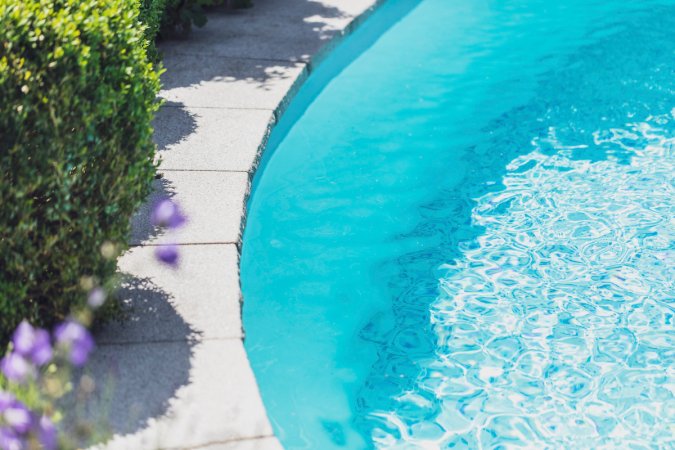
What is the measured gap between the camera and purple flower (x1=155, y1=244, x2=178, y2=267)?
491 cm

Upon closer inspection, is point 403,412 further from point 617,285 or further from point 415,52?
point 415,52

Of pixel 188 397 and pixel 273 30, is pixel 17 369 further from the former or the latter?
pixel 273 30

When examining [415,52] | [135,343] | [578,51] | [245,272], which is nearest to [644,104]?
[578,51]

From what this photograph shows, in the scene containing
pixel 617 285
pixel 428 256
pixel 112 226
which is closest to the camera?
pixel 112 226

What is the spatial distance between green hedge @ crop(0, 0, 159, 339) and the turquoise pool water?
1.33 m

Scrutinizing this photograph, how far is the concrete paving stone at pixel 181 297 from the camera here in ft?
14.1

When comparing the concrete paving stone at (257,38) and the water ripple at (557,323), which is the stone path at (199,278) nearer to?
the concrete paving stone at (257,38)

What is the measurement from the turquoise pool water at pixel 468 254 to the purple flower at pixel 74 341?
1020 mm

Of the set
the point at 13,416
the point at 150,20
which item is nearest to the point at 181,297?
the point at 13,416

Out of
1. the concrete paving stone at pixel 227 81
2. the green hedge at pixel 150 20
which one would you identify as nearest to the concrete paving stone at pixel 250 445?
the concrete paving stone at pixel 227 81

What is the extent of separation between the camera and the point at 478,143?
A: 7.97 m

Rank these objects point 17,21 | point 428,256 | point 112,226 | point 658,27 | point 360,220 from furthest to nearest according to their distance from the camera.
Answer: point 658,27 < point 360,220 < point 428,256 < point 112,226 < point 17,21

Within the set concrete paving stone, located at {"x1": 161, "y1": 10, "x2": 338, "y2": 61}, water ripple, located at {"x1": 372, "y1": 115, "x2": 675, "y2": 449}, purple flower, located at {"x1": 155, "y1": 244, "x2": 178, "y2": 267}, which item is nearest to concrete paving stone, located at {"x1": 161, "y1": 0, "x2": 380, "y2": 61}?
concrete paving stone, located at {"x1": 161, "y1": 10, "x2": 338, "y2": 61}

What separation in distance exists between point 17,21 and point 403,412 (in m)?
2.61
